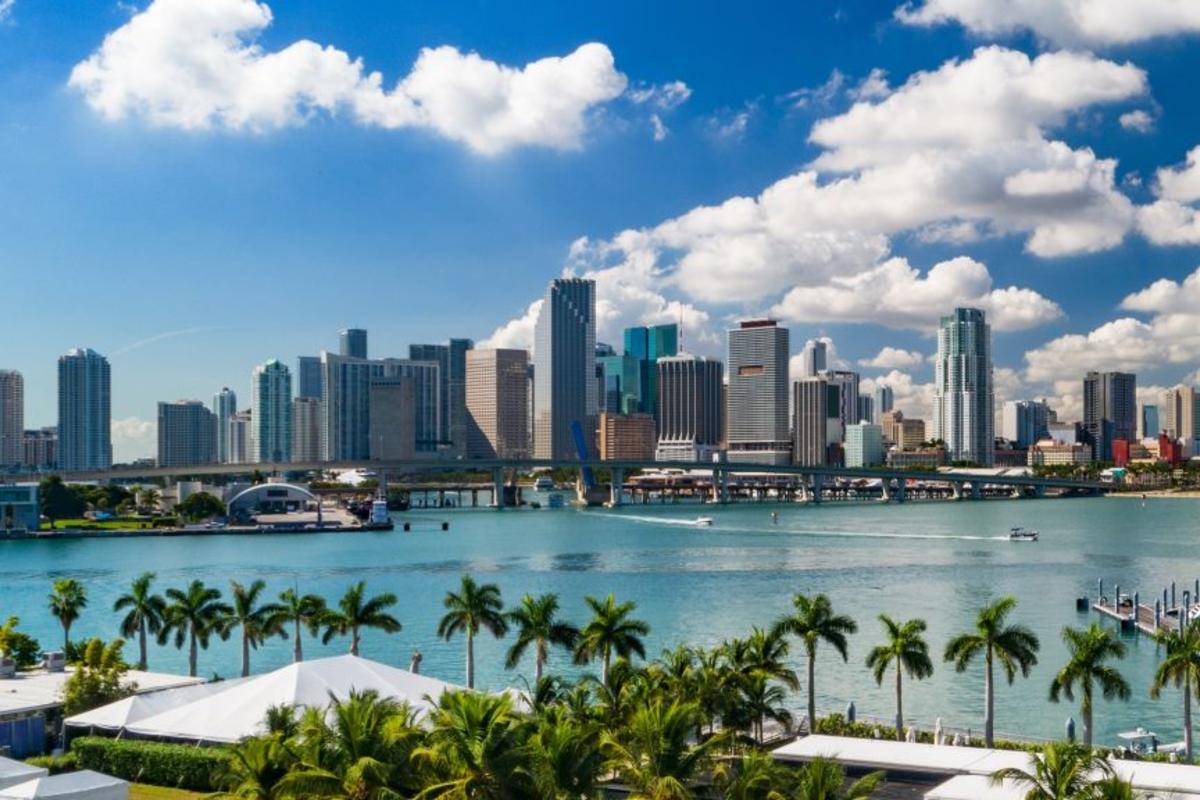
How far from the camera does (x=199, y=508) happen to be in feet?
427

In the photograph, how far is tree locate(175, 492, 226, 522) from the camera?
424 feet

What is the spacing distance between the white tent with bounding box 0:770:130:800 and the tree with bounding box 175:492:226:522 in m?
115

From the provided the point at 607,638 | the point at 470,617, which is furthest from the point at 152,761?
the point at 470,617

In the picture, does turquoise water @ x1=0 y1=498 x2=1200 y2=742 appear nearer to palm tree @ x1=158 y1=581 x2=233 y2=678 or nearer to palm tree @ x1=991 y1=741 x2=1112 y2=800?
palm tree @ x1=158 y1=581 x2=233 y2=678

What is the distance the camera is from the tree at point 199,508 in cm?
12912

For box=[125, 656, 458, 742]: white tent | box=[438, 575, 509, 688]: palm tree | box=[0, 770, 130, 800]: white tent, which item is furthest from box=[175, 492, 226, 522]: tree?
box=[0, 770, 130, 800]: white tent

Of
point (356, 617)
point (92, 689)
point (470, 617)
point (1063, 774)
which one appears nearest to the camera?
point (1063, 774)

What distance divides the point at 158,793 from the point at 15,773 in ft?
8.83

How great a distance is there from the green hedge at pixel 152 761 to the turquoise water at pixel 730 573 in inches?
611

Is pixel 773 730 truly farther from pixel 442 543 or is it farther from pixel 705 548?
pixel 442 543

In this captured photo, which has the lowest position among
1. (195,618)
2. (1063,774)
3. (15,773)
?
(15,773)

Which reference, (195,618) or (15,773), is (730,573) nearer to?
(195,618)

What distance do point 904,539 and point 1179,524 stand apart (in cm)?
3944

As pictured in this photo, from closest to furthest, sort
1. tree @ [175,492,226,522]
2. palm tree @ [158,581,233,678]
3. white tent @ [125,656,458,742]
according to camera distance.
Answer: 1. white tent @ [125,656,458,742]
2. palm tree @ [158,581,233,678]
3. tree @ [175,492,226,522]
